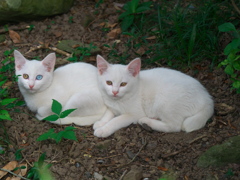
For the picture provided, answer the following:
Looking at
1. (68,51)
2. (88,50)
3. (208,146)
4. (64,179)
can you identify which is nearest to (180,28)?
(88,50)

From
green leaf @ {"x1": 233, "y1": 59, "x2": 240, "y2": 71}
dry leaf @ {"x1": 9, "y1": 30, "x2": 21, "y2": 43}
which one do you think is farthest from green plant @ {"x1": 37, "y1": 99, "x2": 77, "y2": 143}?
dry leaf @ {"x1": 9, "y1": 30, "x2": 21, "y2": 43}

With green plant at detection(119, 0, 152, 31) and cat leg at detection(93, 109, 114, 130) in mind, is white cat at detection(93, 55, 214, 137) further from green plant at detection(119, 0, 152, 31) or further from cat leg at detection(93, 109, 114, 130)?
green plant at detection(119, 0, 152, 31)

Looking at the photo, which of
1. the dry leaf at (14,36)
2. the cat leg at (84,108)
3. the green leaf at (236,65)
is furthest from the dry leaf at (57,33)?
the green leaf at (236,65)

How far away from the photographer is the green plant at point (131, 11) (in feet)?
19.5

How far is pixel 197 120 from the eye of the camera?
4062 mm

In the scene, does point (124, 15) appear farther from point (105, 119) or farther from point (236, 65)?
point (236, 65)

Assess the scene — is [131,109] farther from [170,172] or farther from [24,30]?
[24,30]

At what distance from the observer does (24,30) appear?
6270 mm

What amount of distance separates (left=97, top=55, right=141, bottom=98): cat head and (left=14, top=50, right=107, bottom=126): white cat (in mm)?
279

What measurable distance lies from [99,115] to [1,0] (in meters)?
2.83

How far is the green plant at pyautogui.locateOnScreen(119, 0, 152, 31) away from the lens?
19.5 ft

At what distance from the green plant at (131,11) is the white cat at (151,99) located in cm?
174

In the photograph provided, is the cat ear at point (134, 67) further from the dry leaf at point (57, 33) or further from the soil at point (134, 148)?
the dry leaf at point (57, 33)

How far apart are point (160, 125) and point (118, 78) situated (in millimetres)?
774
